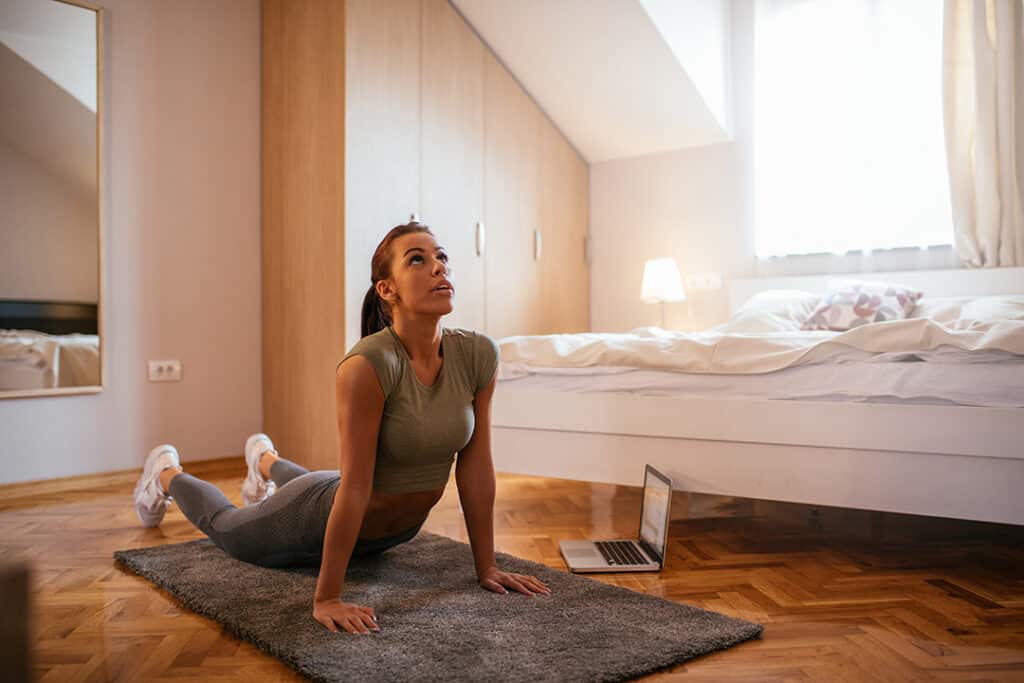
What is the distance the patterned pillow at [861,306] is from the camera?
3.26m

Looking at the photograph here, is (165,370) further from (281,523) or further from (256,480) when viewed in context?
(281,523)

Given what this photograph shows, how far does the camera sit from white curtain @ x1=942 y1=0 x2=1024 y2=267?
12.4 ft

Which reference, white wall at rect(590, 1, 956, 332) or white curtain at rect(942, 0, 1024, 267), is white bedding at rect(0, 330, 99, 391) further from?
white curtain at rect(942, 0, 1024, 267)

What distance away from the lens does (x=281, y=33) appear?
4125 mm

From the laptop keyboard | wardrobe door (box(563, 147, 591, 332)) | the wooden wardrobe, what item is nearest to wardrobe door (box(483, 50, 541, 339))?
the wooden wardrobe

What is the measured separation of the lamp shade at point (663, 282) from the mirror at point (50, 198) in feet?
9.45

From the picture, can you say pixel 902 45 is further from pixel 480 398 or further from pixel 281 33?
pixel 480 398

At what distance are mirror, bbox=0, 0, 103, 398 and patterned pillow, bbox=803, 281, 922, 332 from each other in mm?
3177

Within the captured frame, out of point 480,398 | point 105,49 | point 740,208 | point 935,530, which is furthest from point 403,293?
point 740,208

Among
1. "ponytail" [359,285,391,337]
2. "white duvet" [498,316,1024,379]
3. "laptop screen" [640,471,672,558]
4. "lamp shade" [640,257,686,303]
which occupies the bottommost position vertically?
"laptop screen" [640,471,672,558]

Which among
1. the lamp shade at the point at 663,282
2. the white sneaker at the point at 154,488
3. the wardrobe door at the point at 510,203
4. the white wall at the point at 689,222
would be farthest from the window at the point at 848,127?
the white sneaker at the point at 154,488

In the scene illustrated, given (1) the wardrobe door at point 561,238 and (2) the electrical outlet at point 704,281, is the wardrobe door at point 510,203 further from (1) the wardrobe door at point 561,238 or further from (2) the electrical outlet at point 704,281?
(2) the electrical outlet at point 704,281

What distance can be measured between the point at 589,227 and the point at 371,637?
13.5 ft

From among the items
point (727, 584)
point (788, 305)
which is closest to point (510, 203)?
point (788, 305)
